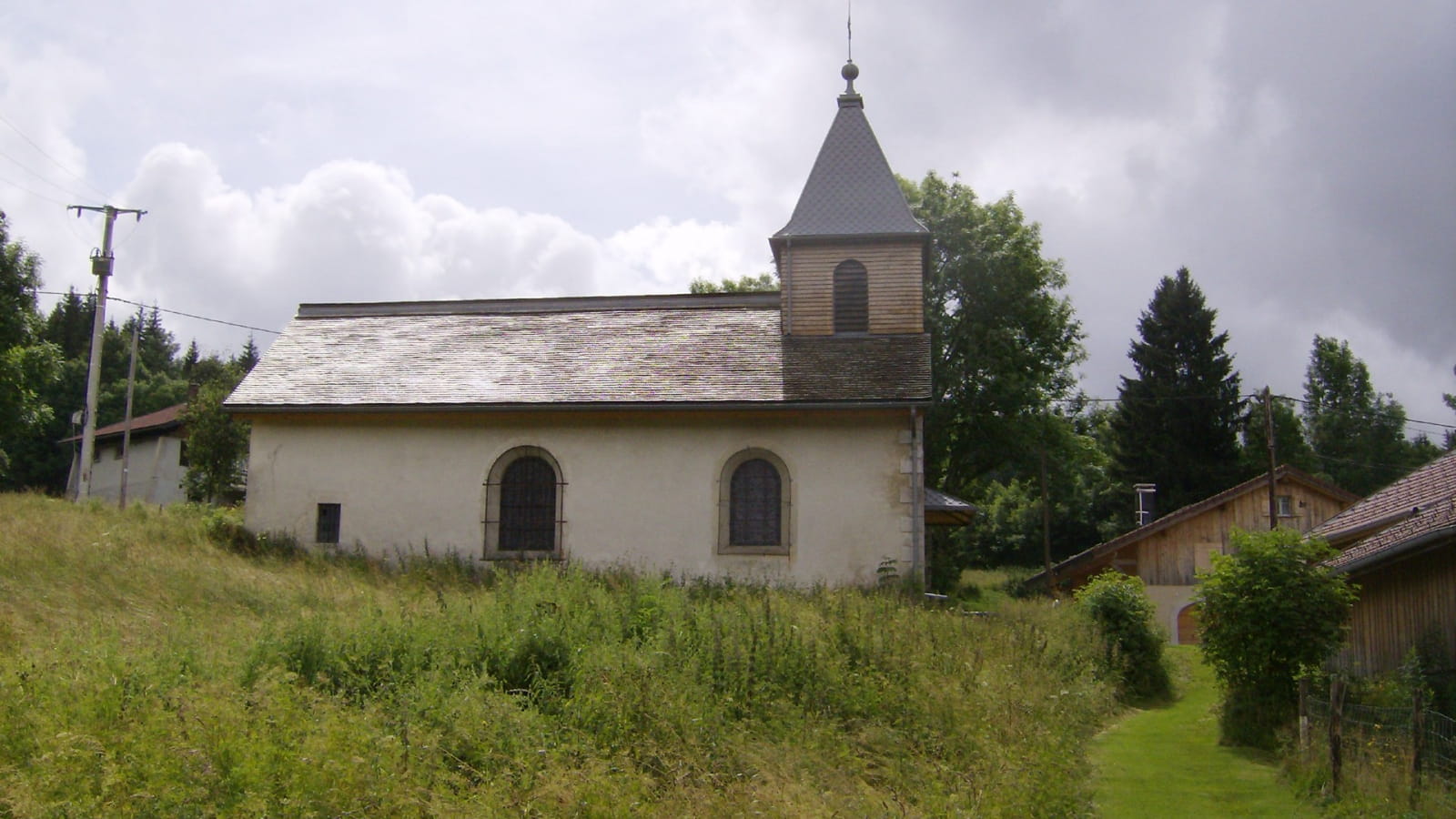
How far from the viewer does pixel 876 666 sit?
1177 cm

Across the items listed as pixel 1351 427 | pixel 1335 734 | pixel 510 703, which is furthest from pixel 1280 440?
pixel 510 703

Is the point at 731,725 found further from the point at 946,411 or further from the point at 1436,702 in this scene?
the point at 946,411

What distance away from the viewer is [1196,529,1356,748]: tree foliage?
44.6ft

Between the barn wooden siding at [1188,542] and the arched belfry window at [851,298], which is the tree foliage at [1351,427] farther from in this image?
the arched belfry window at [851,298]

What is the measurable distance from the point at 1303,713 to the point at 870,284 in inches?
489

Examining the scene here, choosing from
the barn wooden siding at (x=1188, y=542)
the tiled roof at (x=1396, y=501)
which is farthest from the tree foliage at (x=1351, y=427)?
the tiled roof at (x=1396, y=501)

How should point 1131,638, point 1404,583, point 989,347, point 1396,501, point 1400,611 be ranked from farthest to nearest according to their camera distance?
point 989,347 < point 1131,638 < point 1396,501 < point 1400,611 < point 1404,583

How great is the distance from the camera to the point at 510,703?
9750mm

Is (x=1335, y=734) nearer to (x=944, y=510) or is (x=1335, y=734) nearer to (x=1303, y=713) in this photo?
(x=1303, y=713)

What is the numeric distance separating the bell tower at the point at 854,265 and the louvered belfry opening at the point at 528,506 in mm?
5806

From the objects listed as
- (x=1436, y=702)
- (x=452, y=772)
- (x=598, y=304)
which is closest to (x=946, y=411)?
(x=598, y=304)

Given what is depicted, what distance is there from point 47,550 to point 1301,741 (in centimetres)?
1569

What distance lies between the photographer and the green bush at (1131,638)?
63.8ft

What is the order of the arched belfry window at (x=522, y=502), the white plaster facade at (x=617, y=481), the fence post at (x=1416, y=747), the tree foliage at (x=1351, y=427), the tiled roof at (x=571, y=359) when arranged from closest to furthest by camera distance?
1. the fence post at (x=1416, y=747)
2. the white plaster facade at (x=617, y=481)
3. the tiled roof at (x=571, y=359)
4. the arched belfry window at (x=522, y=502)
5. the tree foliage at (x=1351, y=427)
